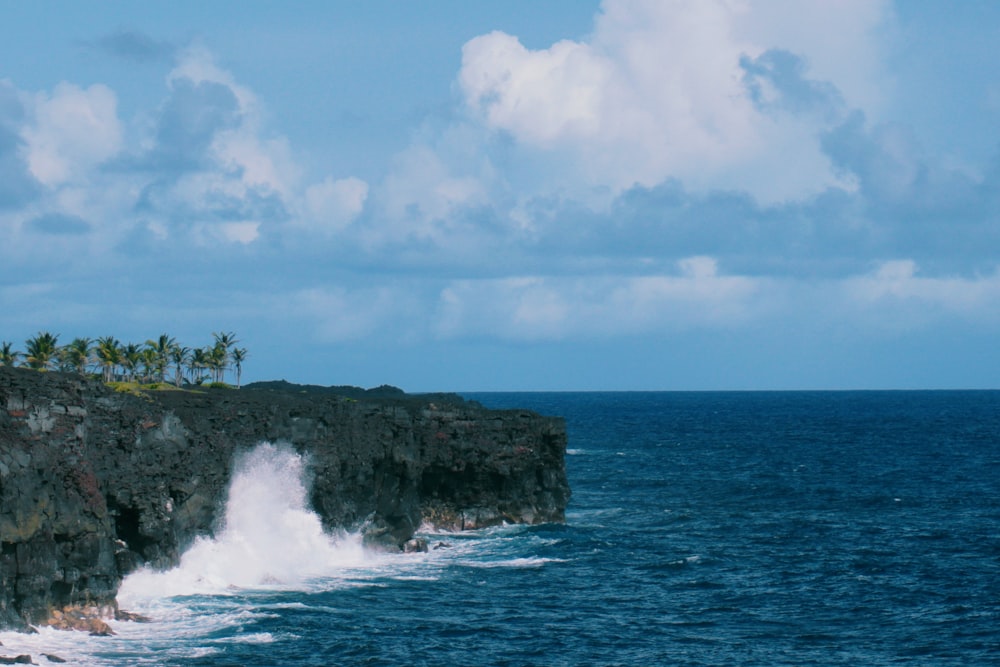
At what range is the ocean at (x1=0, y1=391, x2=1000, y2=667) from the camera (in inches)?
2148

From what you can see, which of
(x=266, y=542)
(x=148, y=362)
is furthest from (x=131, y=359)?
(x=266, y=542)

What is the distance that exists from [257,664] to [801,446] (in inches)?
5688

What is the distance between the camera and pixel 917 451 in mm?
168500

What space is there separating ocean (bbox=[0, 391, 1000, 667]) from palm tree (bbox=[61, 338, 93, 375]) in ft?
225

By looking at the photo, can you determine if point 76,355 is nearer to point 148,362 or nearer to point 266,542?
point 148,362

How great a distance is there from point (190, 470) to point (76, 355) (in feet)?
268

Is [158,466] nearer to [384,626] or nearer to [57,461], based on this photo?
[57,461]

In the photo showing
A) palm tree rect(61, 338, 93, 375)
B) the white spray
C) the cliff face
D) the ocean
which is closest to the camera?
the cliff face

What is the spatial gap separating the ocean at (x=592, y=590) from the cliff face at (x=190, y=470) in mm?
1999

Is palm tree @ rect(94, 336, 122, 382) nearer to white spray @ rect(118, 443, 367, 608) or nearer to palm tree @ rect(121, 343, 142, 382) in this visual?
palm tree @ rect(121, 343, 142, 382)

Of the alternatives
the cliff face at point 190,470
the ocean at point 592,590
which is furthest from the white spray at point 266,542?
the cliff face at point 190,470

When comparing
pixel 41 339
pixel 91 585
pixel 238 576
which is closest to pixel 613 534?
pixel 238 576

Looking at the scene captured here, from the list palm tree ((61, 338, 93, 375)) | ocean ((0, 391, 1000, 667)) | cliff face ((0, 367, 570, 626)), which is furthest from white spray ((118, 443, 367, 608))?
palm tree ((61, 338, 93, 375))

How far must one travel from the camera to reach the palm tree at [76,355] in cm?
14038
